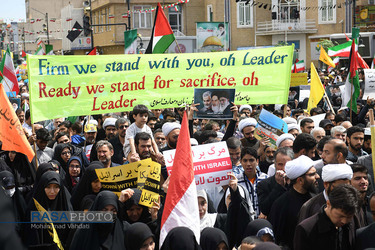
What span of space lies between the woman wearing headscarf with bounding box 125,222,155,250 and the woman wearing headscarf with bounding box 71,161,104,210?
136 centimetres

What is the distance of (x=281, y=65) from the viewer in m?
8.99

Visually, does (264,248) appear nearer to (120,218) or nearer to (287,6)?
(120,218)

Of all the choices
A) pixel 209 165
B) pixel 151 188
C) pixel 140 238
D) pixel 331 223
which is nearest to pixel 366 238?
pixel 331 223

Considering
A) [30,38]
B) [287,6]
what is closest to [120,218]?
[287,6]

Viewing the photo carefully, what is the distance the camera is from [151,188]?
5.45 meters

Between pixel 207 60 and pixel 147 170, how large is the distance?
355 centimetres

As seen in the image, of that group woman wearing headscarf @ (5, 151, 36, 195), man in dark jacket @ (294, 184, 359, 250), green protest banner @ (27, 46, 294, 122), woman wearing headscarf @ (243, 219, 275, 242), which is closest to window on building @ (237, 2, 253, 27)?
green protest banner @ (27, 46, 294, 122)

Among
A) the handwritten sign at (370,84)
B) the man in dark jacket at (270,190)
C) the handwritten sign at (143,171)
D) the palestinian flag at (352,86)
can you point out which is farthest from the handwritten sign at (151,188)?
the handwritten sign at (370,84)

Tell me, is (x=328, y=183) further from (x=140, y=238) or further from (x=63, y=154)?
(x=63, y=154)

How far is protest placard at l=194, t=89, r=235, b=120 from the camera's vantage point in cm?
808

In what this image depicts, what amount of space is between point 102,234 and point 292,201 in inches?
60.7

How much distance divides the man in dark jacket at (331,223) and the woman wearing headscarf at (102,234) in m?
1.53

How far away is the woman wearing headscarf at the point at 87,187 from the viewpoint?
19.9 ft

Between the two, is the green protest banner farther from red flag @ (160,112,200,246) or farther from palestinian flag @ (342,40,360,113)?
red flag @ (160,112,200,246)
